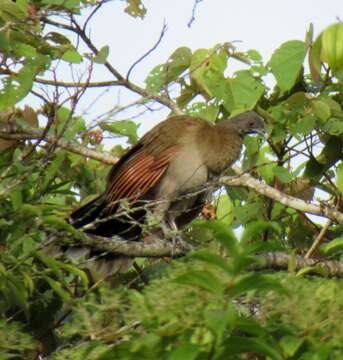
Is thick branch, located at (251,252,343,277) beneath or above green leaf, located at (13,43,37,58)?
beneath

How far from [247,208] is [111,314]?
3052 millimetres

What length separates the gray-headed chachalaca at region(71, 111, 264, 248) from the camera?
569 cm

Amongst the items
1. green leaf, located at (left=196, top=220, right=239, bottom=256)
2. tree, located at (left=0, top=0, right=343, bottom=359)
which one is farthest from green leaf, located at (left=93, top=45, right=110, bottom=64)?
green leaf, located at (left=196, top=220, right=239, bottom=256)

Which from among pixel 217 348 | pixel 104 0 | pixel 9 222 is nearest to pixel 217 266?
pixel 217 348

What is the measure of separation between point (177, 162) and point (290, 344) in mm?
3821

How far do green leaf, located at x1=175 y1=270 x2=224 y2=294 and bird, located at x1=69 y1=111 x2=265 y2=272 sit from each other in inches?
135

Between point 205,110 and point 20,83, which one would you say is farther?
point 205,110

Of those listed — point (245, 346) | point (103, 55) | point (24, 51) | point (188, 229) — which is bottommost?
point (188, 229)

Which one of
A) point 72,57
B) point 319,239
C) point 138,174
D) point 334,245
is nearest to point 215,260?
point 334,245

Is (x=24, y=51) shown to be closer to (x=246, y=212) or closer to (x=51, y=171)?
(x=51, y=171)

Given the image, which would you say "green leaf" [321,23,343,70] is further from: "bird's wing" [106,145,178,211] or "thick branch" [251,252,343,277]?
"bird's wing" [106,145,178,211]

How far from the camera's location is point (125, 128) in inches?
223

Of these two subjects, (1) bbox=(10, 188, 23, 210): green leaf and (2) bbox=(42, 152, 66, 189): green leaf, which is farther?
(2) bbox=(42, 152, 66, 189): green leaf

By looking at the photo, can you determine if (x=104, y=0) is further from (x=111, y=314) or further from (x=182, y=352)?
(x=182, y=352)
